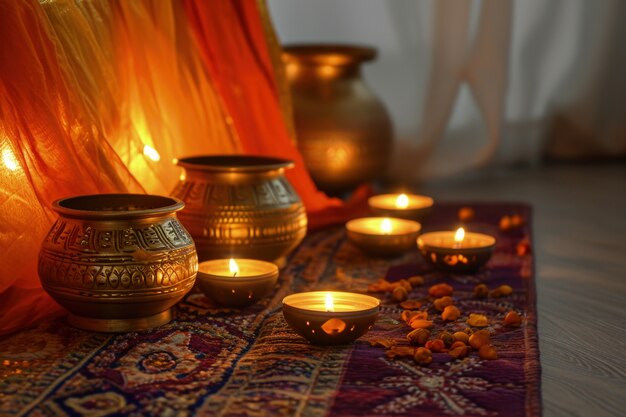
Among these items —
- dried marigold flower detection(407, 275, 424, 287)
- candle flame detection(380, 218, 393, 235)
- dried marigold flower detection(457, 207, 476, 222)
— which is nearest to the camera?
dried marigold flower detection(407, 275, 424, 287)

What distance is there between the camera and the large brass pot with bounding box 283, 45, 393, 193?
2.52 metres

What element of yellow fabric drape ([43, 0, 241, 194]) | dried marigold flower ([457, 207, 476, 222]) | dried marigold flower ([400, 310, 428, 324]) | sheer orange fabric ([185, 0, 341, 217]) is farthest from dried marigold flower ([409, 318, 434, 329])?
dried marigold flower ([457, 207, 476, 222])

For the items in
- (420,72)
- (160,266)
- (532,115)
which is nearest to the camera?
(160,266)

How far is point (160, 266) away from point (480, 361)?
0.45 metres

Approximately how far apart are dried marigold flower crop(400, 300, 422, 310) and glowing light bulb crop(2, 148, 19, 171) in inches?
24.4

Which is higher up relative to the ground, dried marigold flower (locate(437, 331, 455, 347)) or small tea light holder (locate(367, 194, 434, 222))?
small tea light holder (locate(367, 194, 434, 222))

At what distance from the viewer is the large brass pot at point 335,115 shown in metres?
2.52

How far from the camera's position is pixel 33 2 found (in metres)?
1.45

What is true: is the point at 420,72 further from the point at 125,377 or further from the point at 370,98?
the point at 125,377

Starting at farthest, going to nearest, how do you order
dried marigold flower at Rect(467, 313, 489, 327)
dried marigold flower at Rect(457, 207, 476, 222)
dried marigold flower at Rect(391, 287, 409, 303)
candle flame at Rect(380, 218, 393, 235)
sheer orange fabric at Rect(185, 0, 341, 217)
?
dried marigold flower at Rect(457, 207, 476, 222), sheer orange fabric at Rect(185, 0, 341, 217), candle flame at Rect(380, 218, 393, 235), dried marigold flower at Rect(391, 287, 409, 303), dried marigold flower at Rect(467, 313, 489, 327)

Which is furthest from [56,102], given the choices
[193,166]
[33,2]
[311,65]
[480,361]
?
[311,65]

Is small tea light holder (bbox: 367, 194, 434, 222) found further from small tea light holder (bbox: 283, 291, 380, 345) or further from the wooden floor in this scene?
small tea light holder (bbox: 283, 291, 380, 345)

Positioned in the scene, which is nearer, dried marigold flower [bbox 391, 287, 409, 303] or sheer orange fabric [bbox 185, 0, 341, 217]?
dried marigold flower [bbox 391, 287, 409, 303]

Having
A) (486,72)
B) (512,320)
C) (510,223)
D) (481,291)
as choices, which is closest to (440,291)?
(481,291)
